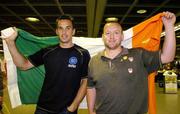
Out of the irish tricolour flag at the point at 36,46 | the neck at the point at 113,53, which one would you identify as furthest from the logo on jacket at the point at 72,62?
the irish tricolour flag at the point at 36,46

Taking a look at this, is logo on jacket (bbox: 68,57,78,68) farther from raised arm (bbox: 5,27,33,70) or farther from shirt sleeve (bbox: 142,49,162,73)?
shirt sleeve (bbox: 142,49,162,73)

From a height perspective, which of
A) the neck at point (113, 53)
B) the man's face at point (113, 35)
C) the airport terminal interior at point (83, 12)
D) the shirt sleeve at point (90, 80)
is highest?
the airport terminal interior at point (83, 12)

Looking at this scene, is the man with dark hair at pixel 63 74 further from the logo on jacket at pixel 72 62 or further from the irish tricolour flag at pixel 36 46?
the irish tricolour flag at pixel 36 46

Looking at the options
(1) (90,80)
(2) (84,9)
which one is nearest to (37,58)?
(1) (90,80)

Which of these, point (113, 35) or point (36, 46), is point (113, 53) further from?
point (36, 46)

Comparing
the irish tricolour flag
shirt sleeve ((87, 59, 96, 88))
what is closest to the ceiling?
the irish tricolour flag

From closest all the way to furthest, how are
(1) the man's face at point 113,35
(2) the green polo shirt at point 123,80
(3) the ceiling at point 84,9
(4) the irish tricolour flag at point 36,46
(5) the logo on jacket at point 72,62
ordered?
(2) the green polo shirt at point 123,80
(1) the man's face at point 113,35
(5) the logo on jacket at point 72,62
(4) the irish tricolour flag at point 36,46
(3) the ceiling at point 84,9

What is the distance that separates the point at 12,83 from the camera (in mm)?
3504

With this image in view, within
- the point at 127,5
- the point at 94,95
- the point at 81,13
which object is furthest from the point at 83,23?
the point at 94,95

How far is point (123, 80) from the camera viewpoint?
8.36 feet

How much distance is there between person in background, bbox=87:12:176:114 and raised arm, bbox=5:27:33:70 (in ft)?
2.44

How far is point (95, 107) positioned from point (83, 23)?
797 centimetres

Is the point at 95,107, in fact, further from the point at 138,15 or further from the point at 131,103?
the point at 138,15

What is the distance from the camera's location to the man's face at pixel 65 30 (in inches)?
112
